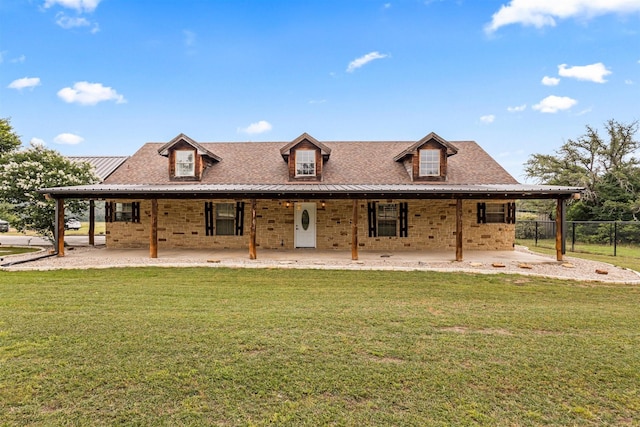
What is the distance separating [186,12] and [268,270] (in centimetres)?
1408

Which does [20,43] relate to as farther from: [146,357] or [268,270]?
[146,357]

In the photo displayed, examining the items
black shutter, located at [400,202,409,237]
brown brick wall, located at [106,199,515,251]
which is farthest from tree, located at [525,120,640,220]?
black shutter, located at [400,202,409,237]

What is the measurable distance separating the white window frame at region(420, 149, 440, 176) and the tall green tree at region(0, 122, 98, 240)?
14418mm

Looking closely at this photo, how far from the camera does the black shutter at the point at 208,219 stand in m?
13.9

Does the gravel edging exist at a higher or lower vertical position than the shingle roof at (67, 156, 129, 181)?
lower

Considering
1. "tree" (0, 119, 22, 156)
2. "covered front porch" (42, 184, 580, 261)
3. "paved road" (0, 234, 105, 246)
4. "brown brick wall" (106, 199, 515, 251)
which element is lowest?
"paved road" (0, 234, 105, 246)

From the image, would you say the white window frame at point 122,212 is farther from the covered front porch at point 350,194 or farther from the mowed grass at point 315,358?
the mowed grass at point 315,358

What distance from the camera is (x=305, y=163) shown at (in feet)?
46.6

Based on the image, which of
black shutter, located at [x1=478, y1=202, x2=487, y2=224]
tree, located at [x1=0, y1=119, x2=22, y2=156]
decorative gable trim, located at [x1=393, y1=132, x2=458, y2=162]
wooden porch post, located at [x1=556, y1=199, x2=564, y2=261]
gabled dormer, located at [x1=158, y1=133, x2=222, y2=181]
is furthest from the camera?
tree, located at [x1=0, y1=119, x2=22, y2=156]

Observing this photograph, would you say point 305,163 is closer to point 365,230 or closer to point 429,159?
point 365,230

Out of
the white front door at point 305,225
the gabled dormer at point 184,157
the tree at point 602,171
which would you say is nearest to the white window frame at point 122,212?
the gabled dormer at point 184,157

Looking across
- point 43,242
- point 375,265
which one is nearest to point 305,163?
point 375,265

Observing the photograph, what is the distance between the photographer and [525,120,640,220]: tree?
21938 millimetres

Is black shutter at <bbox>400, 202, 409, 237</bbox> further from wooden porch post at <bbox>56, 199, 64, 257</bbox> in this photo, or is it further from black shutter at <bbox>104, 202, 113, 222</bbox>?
wooden porch post at <bbox>56, 199, 64, 257</bbox>
